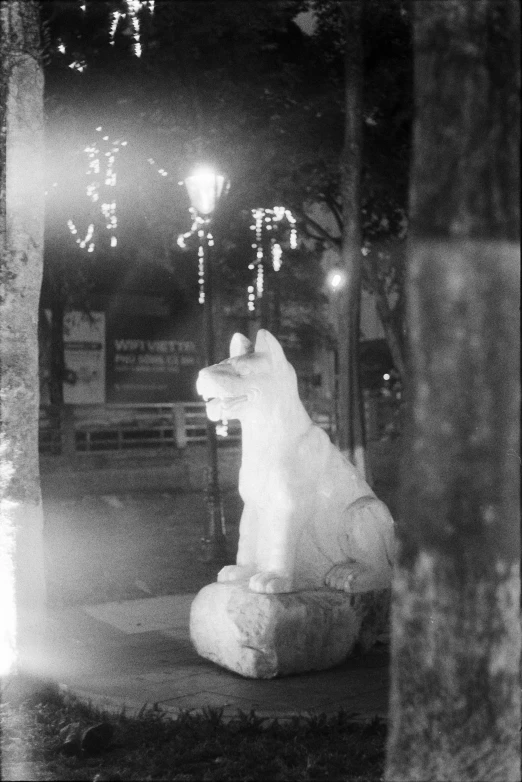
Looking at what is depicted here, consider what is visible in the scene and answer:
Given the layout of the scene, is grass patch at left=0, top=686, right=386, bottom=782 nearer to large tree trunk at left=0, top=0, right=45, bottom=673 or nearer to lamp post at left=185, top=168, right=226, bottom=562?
large tree trunk at left=0, top=0, right=45, bottom=673

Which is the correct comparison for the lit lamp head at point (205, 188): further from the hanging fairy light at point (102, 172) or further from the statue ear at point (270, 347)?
the statue ear at point (270, 347)

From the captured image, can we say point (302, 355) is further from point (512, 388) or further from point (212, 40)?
point (512, 388)

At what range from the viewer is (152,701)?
6027 millimetres

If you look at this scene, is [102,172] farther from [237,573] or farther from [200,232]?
[237,573]

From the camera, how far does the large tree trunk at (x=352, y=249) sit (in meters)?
13.8

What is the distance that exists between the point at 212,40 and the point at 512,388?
441 inches

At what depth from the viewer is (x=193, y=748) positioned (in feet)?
17.1

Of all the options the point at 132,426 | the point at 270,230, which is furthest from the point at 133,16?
the point at 132,426

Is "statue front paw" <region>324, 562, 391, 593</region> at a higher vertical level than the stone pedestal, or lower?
higher

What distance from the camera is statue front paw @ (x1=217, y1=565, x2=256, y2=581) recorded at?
6914mm

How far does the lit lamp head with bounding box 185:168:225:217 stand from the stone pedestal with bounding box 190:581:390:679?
5647 millimetres

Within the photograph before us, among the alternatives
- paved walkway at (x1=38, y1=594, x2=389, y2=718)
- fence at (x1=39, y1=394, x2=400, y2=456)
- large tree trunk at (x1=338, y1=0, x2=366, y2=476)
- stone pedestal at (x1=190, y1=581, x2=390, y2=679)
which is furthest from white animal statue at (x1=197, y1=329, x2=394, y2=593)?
fence at (x1=39, y1=394, x2=400, y2=456)

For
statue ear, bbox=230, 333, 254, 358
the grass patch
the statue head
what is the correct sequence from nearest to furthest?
the grass patch < the statue head < statue ear, bbox=230, 333, 254, 358

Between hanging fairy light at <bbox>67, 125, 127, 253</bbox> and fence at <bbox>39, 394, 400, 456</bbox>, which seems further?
fence at <bbox>39, 394, 400, 456</bbox>
